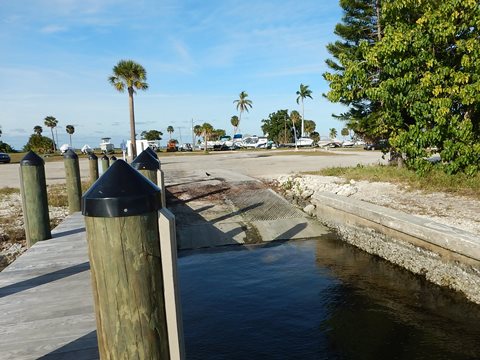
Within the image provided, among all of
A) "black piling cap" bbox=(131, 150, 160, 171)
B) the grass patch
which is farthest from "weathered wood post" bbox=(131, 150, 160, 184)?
the grass patch

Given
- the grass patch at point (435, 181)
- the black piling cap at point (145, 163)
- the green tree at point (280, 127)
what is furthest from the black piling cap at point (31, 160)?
the green tree at point (280, 127)

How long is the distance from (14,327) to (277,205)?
886 centimetres

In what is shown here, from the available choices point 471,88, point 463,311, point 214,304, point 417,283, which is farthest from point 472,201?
point 214,304

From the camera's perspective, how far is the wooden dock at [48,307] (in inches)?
122

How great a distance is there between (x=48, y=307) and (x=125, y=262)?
296 centimetres

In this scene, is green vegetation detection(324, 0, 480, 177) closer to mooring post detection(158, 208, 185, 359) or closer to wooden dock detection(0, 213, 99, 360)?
wooden dock detection(0, 213, 99, 360)

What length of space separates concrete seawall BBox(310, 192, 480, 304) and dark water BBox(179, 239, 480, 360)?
0.24 meters

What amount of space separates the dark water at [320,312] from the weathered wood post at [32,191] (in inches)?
112

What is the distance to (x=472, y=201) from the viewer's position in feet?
28.8

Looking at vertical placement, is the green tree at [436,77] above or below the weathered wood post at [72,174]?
above

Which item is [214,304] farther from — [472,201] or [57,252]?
[472,201]

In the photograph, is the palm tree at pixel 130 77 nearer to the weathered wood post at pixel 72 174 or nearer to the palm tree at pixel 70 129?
the weathered wood post at pixel 72 174

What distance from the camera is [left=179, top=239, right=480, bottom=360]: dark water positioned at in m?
4.35

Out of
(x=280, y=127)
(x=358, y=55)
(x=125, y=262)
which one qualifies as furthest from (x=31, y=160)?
(x=280, y=127)
